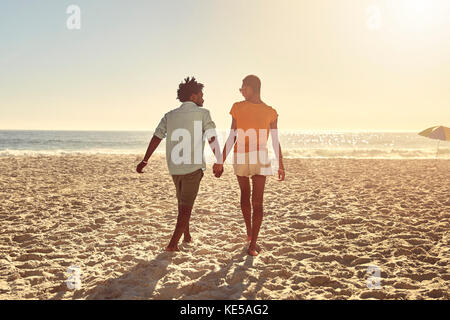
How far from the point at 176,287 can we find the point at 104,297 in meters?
0.63

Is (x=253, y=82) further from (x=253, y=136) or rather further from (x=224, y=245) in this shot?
(x=224, y=245)

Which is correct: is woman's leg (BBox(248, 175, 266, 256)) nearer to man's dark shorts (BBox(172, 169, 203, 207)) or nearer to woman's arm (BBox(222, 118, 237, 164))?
woman's arm (BBox(222, 118, 237, 164))

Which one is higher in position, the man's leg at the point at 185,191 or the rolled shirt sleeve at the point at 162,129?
the rolled shirt sleeve at the point at 162,129

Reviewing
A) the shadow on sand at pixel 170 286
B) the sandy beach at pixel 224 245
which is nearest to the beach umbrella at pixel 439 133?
the sandy beach at pixel 224 245

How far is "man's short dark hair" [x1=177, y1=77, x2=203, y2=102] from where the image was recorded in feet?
11.9

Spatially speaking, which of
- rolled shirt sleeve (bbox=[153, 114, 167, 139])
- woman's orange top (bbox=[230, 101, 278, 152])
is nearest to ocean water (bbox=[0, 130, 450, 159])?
woman's orange top (bbox=[230, 101, 278, 152])

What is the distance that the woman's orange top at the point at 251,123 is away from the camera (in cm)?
357

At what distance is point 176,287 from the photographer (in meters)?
2.97

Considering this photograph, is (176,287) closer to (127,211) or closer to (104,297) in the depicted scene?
→ (104,297)

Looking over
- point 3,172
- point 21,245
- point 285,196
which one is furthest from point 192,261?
point 3,172

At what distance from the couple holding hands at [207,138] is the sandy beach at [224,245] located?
25.5 inches

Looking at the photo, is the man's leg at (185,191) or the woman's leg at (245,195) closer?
the man's leg at (185,191)

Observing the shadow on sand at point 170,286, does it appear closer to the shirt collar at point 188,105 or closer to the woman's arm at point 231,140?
the woman's arm at point 231,140

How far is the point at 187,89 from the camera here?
362cm
